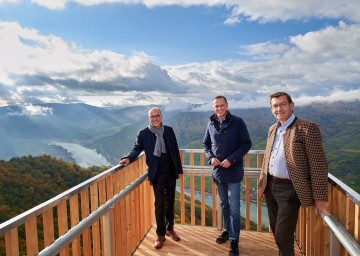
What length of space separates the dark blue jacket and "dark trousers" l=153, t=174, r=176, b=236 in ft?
1.95

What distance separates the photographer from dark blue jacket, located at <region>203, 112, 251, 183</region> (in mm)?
3381

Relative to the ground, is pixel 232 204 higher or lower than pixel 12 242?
lower

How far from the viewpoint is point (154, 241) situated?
3.94 meters

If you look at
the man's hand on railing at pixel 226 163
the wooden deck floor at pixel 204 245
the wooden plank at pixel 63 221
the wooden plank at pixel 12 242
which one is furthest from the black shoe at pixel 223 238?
the wooden plank at pixel 12 242

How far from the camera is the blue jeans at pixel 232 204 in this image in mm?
3469

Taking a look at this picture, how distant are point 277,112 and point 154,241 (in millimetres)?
2522

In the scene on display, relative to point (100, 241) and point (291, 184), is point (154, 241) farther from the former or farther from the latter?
point (291, 184)

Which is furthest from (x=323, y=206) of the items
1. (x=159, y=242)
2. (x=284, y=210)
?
(x=159, y=242)

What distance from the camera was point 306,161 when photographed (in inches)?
88.3

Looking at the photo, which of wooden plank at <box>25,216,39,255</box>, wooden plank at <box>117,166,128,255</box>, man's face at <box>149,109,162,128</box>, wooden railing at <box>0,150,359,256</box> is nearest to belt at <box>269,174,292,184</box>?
wooden railing at <box>0,150,359,256</box>

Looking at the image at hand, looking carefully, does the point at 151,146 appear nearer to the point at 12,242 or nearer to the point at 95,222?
the point at 95,222

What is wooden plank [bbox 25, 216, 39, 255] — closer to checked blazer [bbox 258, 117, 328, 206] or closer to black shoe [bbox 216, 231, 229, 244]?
checked blazer [bbox 258, 117, 328, 206]

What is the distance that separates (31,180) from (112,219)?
101 feet

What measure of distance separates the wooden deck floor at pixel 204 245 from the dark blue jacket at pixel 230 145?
37.2 inches
